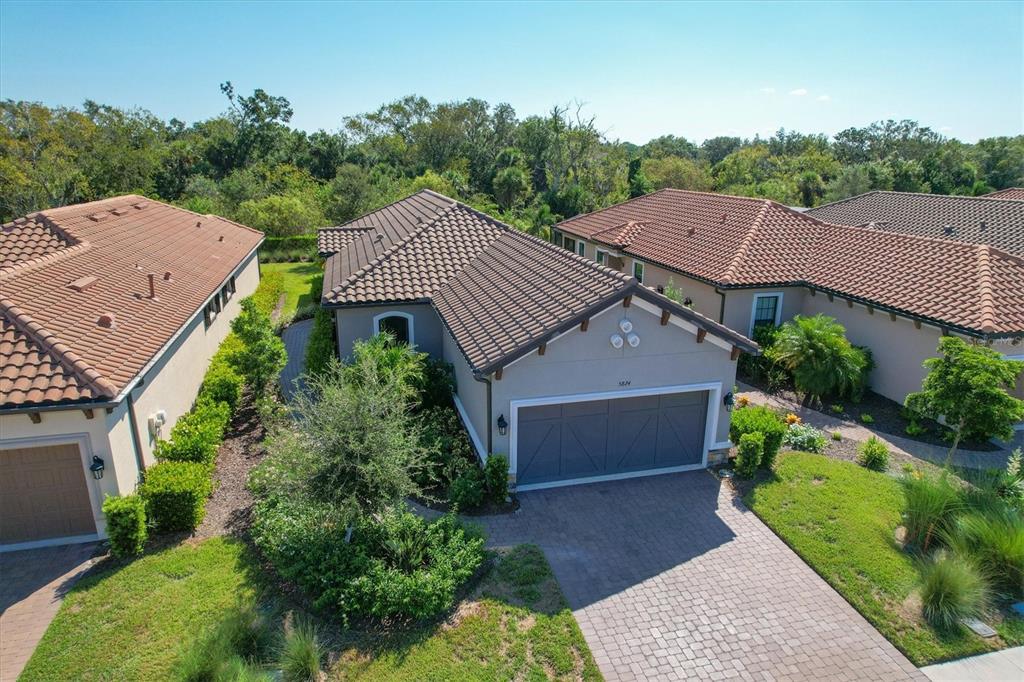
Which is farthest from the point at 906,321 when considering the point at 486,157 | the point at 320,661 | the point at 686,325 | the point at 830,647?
the point at 486,157

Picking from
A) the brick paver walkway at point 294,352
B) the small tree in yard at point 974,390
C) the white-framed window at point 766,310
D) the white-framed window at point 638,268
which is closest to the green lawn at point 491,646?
the small tree in yard at point 974,390

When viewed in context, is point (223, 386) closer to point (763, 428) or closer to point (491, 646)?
point (491, 646)

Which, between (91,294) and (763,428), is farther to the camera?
(91,294)

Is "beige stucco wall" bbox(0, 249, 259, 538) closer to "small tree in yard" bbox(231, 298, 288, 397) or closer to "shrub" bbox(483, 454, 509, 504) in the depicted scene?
"small tree in yard" bbox(231, 298, 288, 397)

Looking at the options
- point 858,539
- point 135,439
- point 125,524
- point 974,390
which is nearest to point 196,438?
point 135,439

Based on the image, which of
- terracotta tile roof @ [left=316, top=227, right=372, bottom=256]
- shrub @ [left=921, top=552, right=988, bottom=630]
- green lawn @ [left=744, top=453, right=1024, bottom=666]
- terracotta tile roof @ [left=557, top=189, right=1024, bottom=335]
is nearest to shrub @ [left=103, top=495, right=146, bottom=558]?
green lawn @ [left=744, top=453, right=1024, bottom=666]
